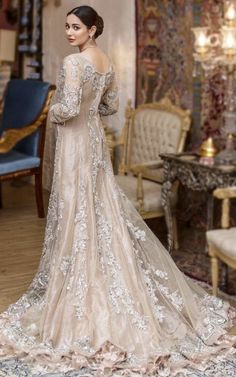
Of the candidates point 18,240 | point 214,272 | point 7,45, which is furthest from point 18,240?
point 7,45

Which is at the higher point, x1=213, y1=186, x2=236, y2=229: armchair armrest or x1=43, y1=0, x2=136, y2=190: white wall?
x1=43, y1=0, x2=136, y2=190: white wall

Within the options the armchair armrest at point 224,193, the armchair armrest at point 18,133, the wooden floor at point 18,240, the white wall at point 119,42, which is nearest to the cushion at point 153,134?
the white wall at point 119,42

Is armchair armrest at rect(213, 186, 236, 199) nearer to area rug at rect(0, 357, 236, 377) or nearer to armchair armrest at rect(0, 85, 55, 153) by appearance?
area rug at rect(0, 357, 236, 377)

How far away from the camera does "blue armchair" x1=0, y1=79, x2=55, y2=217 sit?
17.8ft

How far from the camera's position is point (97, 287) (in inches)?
127

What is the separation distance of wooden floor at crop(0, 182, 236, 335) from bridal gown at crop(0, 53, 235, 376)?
0.33 m

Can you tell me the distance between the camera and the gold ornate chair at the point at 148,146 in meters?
4.71

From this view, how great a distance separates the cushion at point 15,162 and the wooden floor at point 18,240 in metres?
0.46

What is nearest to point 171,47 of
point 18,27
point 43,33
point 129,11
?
point 129,11

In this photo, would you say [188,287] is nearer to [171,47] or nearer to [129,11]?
[171,47]

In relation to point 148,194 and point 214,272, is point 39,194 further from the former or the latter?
point 214,272

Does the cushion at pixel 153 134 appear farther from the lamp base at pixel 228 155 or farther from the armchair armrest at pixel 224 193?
the armchair armrest at pixel 224 193

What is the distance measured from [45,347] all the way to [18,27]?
480cm

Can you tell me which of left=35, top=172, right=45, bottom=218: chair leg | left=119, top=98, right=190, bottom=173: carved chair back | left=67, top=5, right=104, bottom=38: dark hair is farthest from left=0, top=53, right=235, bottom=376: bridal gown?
left=35, top=172, right=45, bottom=218: chair leg
